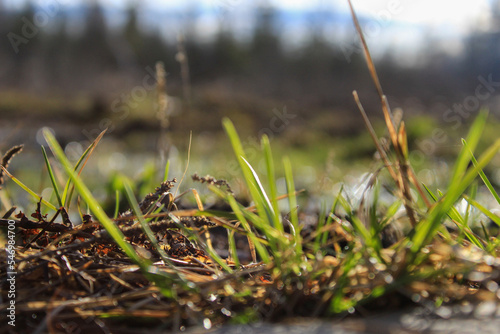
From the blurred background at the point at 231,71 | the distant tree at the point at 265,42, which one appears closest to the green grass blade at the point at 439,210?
the blurred background at the point at 231,71

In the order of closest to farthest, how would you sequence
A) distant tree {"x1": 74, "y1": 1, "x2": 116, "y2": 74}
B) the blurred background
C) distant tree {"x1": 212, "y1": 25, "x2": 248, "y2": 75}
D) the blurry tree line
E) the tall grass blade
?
the tall grass blade → the blurred background → the blurry tree line → distant tree {"x1": 74, "y1": 1, "x2": 116, "y2": 74} → distant tree {"x1": 212, "y1": 25, "x2": 248, "y2": 75}

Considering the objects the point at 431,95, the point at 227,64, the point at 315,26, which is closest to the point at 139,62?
the point at 227,64

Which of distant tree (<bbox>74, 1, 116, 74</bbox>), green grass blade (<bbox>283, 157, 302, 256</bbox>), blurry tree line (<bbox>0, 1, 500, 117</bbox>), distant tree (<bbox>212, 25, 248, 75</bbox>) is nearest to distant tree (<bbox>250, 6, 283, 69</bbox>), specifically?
blurry tree line (<bbox>0, 1, 500, 117</bbox>)

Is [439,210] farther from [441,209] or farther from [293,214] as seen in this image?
[293,214]

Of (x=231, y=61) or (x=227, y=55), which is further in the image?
(x=231, y=61)

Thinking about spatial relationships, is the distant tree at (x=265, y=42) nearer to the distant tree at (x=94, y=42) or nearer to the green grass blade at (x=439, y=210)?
the distant tree at (x=94, y=42)

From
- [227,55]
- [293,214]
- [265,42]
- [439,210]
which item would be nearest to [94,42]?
[227,55]

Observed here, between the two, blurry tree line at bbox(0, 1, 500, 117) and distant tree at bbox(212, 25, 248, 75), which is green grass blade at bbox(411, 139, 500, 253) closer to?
blurry tree line at bbox(0, 1, 500, 117)

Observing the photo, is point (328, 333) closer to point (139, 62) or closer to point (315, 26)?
point (139, 62)
